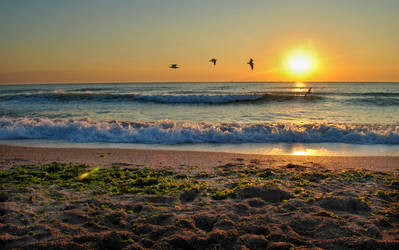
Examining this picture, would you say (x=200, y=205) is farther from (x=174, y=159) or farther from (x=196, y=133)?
(x=196, y=133)

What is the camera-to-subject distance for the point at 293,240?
8.63 ft

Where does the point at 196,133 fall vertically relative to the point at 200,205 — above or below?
above

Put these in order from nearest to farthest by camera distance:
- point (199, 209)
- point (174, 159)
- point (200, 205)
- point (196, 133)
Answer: point (199, 209), point (200, 205), point (174, 159), point (196, 133)

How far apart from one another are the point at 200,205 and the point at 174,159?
2.36 m

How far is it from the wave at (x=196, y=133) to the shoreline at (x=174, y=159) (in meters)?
1.52

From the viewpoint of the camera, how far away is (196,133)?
8016mm

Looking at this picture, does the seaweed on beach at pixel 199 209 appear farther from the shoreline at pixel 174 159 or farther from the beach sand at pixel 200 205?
the shoreline at pixel 174 159

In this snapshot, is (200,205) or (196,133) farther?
(196,133)

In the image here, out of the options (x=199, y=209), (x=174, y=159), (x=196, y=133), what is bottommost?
(x=199, y=209)

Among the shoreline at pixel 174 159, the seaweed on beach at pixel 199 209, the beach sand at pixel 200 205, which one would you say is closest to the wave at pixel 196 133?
the shoreline at pixel 174 159

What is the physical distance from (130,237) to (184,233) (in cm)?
52

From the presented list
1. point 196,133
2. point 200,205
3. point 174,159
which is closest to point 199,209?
point 200,205

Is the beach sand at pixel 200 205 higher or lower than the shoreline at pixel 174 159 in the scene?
lower

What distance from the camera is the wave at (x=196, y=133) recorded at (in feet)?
25.2
